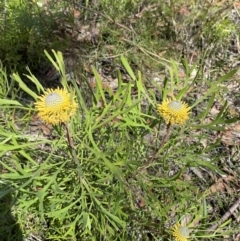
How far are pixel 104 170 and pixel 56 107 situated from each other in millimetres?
599

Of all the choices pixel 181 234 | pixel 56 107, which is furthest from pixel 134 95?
pixel 56 107

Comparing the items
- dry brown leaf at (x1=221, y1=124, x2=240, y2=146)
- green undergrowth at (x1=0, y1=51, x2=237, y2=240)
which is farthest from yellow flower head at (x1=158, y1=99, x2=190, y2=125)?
dry brown leaf at (x1=221, y1=124, x2=240, y2=146)

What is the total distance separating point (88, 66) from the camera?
2.93m

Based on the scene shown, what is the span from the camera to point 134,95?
9.20ft

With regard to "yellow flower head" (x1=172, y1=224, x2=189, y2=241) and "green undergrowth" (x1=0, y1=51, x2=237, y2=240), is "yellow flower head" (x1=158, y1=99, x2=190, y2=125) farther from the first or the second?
"yellow flower head" (x1=172, y1=224, x2=189, y2=241)

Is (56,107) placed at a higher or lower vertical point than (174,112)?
higher

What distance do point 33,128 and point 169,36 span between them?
4.11ft

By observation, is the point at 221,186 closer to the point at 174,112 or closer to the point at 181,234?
the point at 181,234

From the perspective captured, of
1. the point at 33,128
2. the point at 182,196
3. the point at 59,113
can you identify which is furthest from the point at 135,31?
the point at 59,113

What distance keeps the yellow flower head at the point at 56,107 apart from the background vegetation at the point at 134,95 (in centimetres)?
33

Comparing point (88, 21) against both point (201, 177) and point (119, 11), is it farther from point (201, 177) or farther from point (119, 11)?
point (201, 177)

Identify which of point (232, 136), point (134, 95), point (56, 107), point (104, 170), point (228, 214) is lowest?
point (228, 214)

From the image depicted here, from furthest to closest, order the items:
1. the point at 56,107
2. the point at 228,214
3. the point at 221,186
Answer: the point at 221,186, the point at 228,214, the point at 56,107

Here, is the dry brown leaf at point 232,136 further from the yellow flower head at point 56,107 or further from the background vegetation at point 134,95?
the yellow flower head at point 56,107
